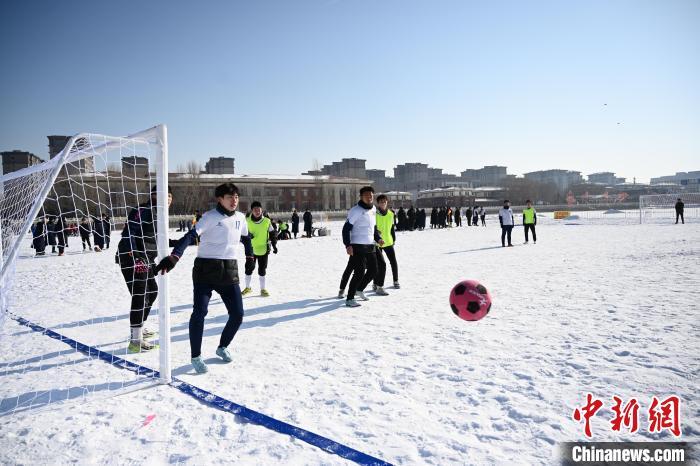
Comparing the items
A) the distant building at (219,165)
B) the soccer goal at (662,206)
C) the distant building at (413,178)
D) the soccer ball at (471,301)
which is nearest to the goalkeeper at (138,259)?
the soccer ball at (471,301)

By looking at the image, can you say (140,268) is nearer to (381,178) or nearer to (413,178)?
(413,178)

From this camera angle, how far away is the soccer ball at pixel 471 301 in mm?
4871

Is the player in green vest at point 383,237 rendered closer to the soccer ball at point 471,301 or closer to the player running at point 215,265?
the soccer ball at point 471,301

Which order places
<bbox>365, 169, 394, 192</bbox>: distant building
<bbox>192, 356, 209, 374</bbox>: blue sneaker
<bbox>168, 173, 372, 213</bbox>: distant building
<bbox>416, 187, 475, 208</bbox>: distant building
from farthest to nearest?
1. <bbox>365, 169, 394, 192</bbox>: distant building
2. <bbox>416, 187, 475, 208</bbox>: distant building
3. <bbox>168, 173, 372, 213</bbox>: distant building
4. <bbox>192, 356, 209, 374</bbox>: blue sneaker

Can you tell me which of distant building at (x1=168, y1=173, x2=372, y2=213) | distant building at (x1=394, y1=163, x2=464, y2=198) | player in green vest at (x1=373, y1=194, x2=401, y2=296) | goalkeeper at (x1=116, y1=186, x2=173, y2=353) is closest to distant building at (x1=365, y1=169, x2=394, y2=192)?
distant building at (x1=394, y1=163, x2=464, y2=198)

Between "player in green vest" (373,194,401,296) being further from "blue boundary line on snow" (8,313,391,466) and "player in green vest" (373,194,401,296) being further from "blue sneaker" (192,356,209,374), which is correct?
"blue boundary line on snow" (8,313,391,466)

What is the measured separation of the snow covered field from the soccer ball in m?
0.29

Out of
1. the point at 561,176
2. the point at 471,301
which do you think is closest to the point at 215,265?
the point at 471,301

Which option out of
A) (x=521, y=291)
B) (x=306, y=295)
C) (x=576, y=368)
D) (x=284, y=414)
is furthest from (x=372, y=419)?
(x=521, y=291)

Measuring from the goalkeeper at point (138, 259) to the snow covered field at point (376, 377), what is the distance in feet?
1.53

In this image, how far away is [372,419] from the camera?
3025 millimetres

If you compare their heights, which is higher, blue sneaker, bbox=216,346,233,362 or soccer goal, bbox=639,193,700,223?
soccer goal, bbox=639,193,700,223

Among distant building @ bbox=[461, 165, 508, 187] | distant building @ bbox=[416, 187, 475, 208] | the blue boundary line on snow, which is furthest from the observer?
distant building @ bbox=[461, 165, 508, 187]

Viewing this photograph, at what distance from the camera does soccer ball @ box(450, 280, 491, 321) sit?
16.0ft
